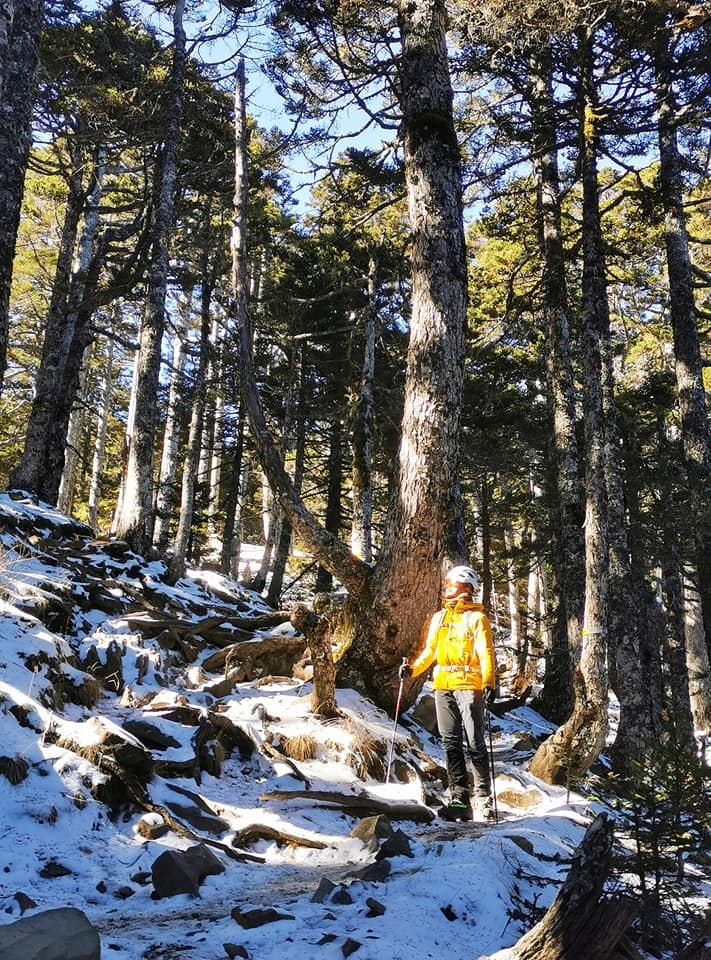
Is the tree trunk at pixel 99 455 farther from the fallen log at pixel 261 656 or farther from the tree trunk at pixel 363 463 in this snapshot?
the fallen log at pixel 261 656

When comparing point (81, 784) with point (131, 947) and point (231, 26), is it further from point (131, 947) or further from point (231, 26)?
point (231, 26)

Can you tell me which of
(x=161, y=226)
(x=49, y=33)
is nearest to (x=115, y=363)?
(x=49, y=33)

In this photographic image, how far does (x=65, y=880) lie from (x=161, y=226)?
11.7m

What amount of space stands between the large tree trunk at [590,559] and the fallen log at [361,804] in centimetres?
136

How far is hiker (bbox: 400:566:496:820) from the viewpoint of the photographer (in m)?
5.32

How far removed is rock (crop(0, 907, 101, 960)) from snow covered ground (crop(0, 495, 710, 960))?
254mm

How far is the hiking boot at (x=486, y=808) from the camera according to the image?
17.2ft

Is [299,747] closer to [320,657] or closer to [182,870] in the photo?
[320,657]

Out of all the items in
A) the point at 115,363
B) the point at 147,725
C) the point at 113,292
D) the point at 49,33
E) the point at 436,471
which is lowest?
the point at 147,725

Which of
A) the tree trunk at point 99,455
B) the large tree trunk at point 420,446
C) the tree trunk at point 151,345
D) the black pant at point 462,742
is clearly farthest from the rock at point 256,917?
the tree trunk at point 99,455

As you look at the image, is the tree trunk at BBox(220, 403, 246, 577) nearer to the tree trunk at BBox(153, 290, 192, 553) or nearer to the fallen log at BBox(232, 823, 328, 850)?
the tree trunk at BBox(153, 290, 192, 553)

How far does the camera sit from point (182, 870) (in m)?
3.22

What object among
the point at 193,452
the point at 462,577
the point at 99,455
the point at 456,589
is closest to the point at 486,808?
the point at 456,589

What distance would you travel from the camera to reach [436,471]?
21.1ft
